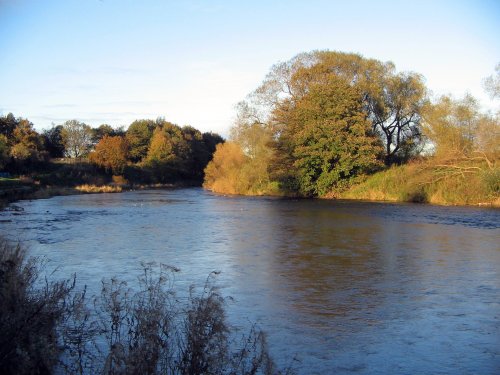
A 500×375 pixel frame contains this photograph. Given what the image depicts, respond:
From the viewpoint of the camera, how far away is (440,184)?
115ft

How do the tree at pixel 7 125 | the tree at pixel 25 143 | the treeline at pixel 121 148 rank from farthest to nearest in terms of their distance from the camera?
the tree at pixel 7 125 → the treeline at pixel 121 148 → the tree at pixel 25 143

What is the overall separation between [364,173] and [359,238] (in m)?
24.4

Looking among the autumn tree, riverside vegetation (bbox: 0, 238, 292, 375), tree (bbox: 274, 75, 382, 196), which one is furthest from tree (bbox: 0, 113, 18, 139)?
riverside vegetation (bbox: 0, 238, 292, 375)

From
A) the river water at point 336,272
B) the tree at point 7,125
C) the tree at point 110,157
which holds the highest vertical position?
the tree at point 7,125

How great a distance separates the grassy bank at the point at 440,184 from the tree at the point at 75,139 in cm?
6390

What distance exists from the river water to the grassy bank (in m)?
6.20

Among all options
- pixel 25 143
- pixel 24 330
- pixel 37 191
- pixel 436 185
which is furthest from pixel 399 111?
pixel 25 143

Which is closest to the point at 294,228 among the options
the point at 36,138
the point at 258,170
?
the point at 258,170

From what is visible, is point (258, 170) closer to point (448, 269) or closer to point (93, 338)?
point (448, 269)

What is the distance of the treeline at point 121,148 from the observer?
248ft

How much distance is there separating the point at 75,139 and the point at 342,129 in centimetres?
6350

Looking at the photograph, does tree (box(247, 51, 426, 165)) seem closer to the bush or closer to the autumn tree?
the bush

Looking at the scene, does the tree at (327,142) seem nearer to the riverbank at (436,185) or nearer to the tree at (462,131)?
the riverbank at (436,185)

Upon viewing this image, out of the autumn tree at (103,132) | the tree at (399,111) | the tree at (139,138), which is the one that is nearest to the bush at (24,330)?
the tree at (399,111)
